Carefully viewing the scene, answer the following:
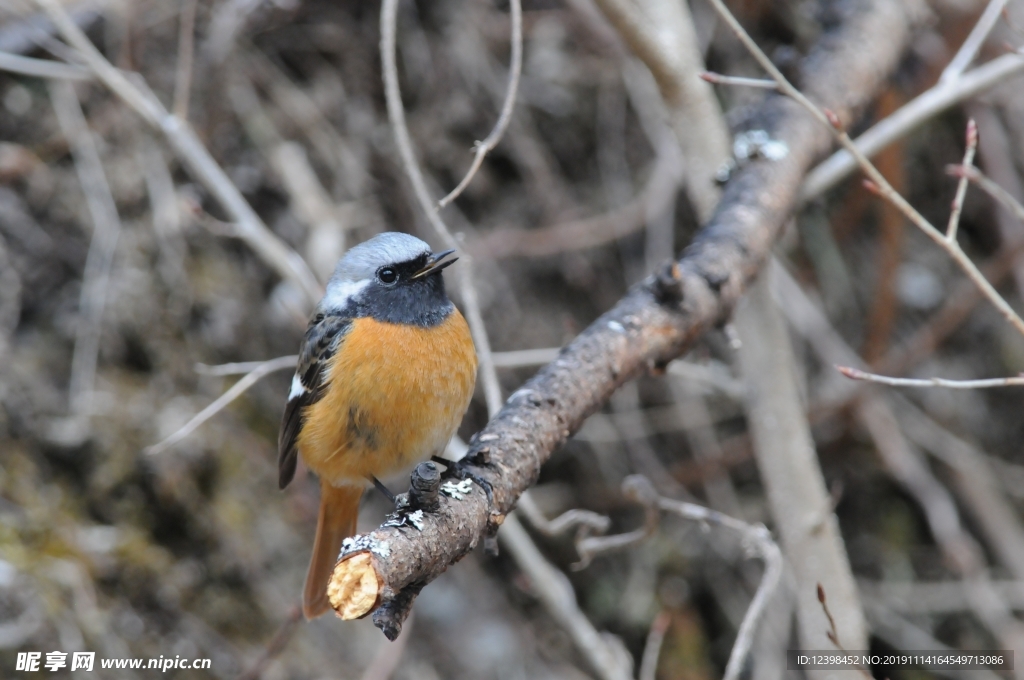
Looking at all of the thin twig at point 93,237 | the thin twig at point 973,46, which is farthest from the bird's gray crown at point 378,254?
the thin twig at point 973,46

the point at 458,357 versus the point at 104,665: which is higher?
the point at 458,357

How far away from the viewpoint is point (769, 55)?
5.55 meters

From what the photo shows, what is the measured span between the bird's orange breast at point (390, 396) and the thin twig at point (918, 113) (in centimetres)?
176

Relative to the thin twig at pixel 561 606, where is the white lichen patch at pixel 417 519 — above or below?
above

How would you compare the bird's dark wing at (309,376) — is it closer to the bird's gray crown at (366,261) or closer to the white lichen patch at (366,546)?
the bird's gray crown at (366,261)

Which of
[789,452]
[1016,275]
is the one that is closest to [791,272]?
[1016,275]

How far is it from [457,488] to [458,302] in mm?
2792

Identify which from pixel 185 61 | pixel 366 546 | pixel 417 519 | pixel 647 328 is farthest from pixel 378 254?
pixel 185 61

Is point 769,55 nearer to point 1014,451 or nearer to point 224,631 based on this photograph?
point 1014,451

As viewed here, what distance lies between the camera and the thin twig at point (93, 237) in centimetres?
392

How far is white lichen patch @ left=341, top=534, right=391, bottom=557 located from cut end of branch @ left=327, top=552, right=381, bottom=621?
0.02m

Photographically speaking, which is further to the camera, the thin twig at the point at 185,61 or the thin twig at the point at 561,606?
the thin twig at the point at 185,61

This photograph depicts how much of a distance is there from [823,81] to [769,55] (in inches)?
74.8

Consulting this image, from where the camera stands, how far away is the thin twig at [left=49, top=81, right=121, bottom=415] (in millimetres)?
3922
